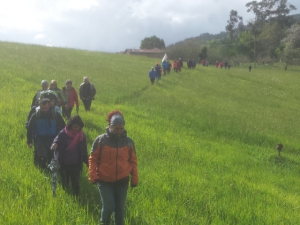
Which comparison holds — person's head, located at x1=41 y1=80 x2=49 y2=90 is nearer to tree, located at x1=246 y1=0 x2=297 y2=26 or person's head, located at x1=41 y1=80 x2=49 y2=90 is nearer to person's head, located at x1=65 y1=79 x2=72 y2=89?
person's head, located at x1=65 y1=79 x2=72 y2=89

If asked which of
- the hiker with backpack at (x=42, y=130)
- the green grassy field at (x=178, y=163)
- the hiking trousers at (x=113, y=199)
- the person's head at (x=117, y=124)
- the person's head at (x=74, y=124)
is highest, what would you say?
the person's head at (x=117, y=124)

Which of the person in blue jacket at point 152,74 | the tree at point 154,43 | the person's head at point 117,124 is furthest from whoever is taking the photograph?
the tree at point 154,43

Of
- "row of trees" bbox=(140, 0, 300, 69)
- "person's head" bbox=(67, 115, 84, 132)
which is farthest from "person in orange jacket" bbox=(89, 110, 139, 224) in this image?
"row of trees" bbox=(140, 0, 300, 69)

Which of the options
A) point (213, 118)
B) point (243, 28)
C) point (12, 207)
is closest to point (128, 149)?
point (12, 207)

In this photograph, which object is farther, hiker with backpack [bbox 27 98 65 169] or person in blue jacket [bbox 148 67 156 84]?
person in blue jacket [bbox 148 67 156 84]

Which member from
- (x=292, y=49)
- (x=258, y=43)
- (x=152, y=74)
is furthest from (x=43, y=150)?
(x=258, y=43)

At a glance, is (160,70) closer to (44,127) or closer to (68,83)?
(68,83)

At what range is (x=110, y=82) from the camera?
952 inches

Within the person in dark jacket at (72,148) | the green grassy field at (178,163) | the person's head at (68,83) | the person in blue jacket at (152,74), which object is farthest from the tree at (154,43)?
the person in dark jacket at (72,148)

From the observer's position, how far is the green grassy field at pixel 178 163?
5.18 metres

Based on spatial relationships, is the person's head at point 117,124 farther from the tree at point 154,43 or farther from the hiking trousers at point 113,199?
the tree at point 154,43

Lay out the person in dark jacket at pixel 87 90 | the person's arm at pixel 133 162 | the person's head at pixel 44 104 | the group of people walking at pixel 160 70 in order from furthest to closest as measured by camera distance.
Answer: the group of people walking at pixel 160 70 < the person in dark jacket at pixel 87 90 < the person's head at pixel 44 104 < the person's arm at pixel 133 162

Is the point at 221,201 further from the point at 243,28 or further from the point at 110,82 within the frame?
the point at 243,28

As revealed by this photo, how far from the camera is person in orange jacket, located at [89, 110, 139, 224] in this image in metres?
4.57
